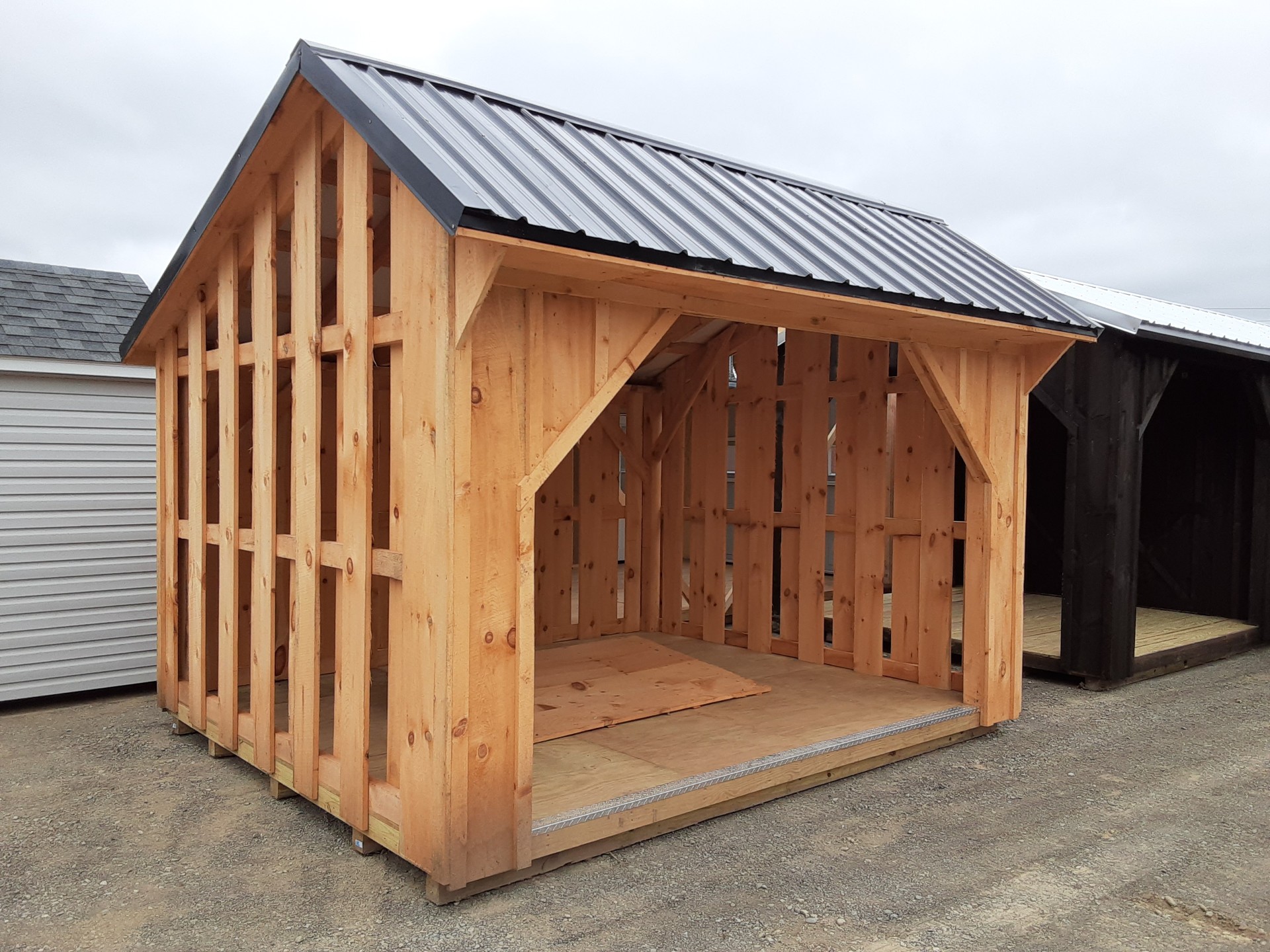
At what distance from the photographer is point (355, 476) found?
3.85 meters

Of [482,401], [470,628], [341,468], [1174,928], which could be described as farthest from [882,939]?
[341,468]

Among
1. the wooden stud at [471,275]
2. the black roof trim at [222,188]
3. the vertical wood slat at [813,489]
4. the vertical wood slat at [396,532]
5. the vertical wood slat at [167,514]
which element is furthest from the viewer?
the vertical wood slat at [813,489]

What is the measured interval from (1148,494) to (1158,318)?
2145mm

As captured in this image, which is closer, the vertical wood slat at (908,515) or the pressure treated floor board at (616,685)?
the pressure treated floor board at (616,685)

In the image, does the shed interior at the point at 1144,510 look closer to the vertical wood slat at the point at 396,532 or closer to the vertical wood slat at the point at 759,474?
the vertical wood slat at the point at 759,474

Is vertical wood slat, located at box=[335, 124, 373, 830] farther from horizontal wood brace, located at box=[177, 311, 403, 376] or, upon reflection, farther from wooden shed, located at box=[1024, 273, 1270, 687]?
wooden shed, located at box=[1024, 273, 1270, 687]

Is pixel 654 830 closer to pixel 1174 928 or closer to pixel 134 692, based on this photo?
pixel 1174 928

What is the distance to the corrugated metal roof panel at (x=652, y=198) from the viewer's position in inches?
132

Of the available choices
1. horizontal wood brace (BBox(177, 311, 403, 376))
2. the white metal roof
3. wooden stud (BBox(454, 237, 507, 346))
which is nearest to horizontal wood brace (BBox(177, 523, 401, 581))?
horizontal wood brace (BBox(177, 311, 403, 376))

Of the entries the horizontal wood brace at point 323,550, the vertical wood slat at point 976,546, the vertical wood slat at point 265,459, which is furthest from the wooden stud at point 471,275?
the vertical wood slat at point 976,546

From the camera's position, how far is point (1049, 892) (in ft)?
11.6

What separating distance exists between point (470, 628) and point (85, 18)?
1037 inches

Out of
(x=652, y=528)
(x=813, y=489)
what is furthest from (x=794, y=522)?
(x=652, y=528)

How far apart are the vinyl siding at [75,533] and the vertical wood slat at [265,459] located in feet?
8.96
